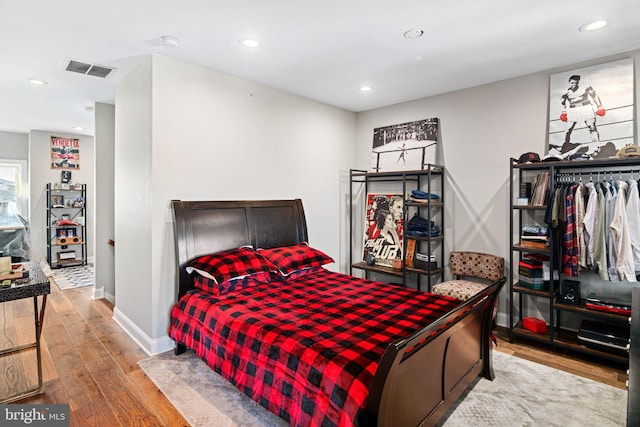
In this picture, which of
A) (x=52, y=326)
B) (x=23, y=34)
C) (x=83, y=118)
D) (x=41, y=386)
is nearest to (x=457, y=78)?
(x=23, y=34)

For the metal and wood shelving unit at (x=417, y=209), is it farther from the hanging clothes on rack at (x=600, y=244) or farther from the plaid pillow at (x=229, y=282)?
the plaid pillow at (x=229, y=282)

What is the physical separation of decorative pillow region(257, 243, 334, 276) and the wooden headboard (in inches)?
8.9

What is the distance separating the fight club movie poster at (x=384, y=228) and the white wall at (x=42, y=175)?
5023 millimetres

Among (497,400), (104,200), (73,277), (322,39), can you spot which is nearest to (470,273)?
(497,400)

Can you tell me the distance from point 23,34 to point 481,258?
472 centimetres

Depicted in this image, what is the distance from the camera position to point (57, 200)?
677cm

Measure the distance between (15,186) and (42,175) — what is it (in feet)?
2.85

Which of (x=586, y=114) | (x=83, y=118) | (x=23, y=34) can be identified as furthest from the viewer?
(x=83, y=118)

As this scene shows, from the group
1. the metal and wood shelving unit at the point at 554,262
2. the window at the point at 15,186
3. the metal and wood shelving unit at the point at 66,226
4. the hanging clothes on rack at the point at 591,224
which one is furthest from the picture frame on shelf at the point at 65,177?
the hanging clothes on rack at the point at 591,224

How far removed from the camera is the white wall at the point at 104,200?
15.0 feet

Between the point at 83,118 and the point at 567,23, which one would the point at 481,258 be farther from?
the point at 83,118

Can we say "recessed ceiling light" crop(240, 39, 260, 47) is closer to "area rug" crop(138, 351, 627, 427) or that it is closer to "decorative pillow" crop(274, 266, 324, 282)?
"decorative pillow" crop(274, 266, 324, 282)

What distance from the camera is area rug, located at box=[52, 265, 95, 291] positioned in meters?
5.42

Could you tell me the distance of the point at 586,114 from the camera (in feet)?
10.7
